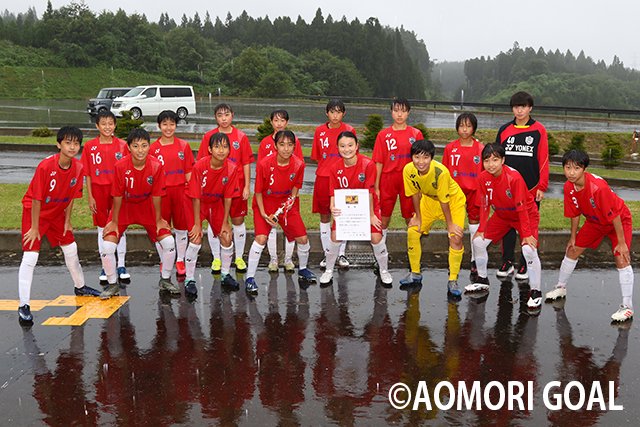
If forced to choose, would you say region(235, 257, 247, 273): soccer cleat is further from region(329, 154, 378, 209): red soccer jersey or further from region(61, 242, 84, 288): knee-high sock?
region(61, 242, 84, 288): knee-high sock

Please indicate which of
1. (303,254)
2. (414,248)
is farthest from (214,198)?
(414,248)

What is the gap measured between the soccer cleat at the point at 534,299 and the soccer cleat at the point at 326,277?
2.43 metres

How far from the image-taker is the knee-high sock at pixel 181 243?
8.04 meters

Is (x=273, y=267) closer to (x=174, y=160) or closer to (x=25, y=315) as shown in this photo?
(x=174, y=160)

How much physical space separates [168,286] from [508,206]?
13.6 feet

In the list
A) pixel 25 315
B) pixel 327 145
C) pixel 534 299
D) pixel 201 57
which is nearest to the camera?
pixel 25 315

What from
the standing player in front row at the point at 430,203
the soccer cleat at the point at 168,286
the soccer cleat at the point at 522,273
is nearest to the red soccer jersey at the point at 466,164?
the standing player in front row at the point at 430,203

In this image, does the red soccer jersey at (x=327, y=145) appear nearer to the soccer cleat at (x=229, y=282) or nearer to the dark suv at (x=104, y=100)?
the soccer cleat at (x=229, y=282)

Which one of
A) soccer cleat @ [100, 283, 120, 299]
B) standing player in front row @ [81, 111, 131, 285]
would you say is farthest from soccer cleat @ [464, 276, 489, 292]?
standing player in front row @ [81, 111, 131, 285]

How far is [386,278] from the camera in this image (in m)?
7.76

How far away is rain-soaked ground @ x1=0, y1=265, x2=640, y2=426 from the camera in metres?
4.57

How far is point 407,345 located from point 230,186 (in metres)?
2.99
